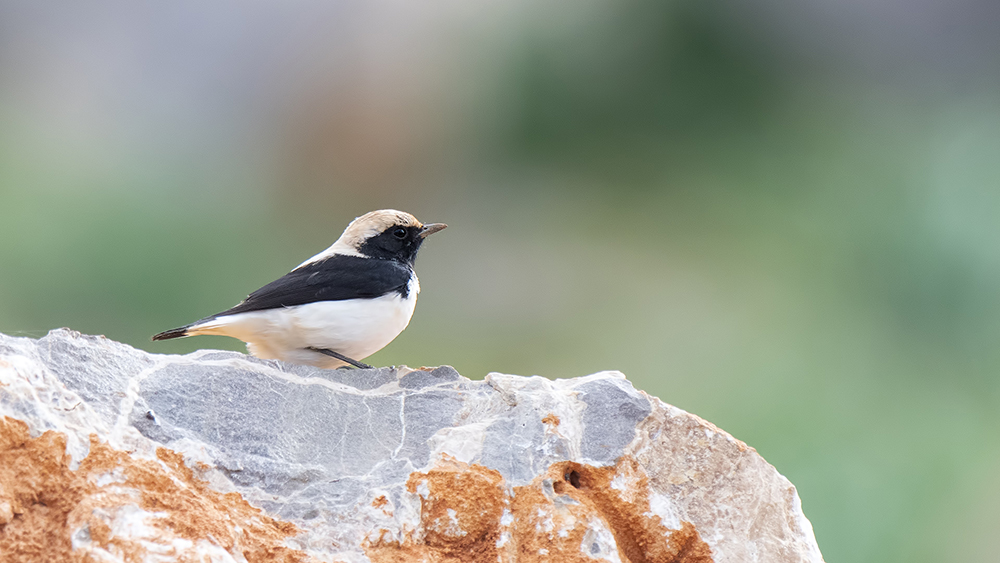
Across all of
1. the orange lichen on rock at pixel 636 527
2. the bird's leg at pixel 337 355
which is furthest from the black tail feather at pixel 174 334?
the orange lichen on rock at pixel 636 527

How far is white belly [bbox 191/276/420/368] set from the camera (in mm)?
4762

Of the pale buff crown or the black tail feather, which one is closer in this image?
the black tail feather

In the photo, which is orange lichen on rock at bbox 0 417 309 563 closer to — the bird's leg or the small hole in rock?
the small hole in rock

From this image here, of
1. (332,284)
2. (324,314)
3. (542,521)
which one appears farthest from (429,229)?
(542,521)

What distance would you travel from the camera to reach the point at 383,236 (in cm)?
543

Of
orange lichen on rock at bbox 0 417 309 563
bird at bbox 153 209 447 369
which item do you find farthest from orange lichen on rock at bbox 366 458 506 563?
bird at bbox 153 209 447 369

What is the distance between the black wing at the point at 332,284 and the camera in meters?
4.80

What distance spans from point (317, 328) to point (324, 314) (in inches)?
3.6

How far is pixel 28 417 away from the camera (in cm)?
310

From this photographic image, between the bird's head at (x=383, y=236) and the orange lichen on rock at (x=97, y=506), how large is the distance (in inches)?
91.0

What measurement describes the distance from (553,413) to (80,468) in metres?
2.02

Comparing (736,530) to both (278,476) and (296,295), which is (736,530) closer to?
(278,476)

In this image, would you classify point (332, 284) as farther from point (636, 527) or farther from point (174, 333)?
point (636, 527)

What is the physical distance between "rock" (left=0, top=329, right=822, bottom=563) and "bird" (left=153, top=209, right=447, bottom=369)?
23.5 inches
